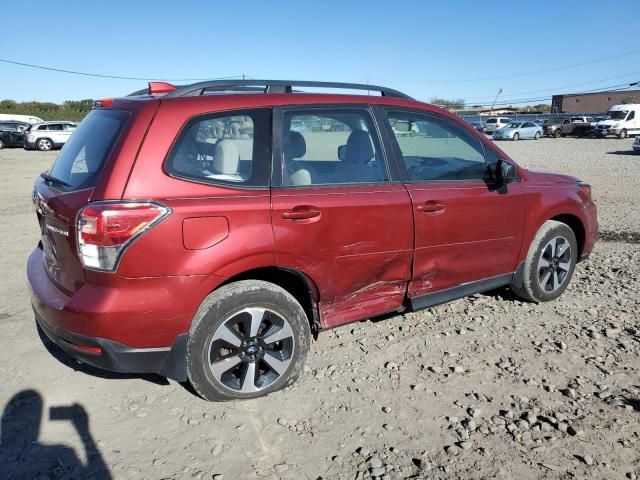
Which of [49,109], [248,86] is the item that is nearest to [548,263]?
[248,86]

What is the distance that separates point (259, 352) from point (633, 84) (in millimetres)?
77899

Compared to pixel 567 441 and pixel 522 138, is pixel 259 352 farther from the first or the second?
pixel 522 138

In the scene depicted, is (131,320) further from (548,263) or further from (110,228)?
(548,263)

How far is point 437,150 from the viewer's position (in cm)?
394

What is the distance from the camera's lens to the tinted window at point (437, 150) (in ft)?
12.1

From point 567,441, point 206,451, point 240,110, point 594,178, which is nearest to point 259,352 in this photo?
point 206,451

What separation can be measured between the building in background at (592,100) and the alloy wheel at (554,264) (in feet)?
248

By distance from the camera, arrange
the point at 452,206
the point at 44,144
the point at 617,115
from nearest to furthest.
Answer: the point at 452,206, the point at 44,144, the point at 617,115

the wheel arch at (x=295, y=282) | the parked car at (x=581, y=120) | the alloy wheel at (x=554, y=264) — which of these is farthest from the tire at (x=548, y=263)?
the parked car at (x=581, y=120)

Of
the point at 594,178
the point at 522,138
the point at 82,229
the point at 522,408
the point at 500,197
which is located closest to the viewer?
the point at 82,229

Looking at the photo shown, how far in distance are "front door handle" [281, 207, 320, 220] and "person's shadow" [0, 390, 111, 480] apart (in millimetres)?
1644

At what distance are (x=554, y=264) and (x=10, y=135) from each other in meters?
32.3

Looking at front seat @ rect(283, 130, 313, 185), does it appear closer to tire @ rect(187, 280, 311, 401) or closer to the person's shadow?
tire @ rect(187, 280, 311, 401)

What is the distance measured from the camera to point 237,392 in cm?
308
